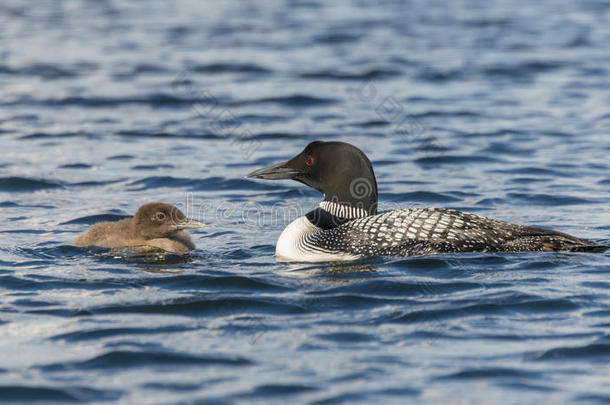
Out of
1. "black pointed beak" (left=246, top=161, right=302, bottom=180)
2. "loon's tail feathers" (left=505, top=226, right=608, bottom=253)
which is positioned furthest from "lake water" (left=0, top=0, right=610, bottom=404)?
"black pointed beak" (left=246, top=161, right=302, bottom=180)

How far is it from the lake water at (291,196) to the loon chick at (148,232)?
165 millimetres

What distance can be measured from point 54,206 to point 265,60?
8.12 meters

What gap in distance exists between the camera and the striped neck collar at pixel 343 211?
6.86 metres

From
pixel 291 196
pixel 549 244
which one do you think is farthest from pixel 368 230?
→ pixel 291 196

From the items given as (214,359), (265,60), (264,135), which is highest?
(265,60)

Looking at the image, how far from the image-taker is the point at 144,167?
33.2ft

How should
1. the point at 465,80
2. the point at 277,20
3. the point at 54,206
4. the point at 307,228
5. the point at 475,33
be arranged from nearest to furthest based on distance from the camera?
the point at 307,228 → the point at 54,206 → the point at 465,80 → the point at 475,33 → the point at 277,20

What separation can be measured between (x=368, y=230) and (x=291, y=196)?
2.74 m

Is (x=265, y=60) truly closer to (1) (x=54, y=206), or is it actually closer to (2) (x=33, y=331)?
(1) (x=54, y=206)

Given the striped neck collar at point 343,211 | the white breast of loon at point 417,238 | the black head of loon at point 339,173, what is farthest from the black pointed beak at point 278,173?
the white breast of loon at point 417,238

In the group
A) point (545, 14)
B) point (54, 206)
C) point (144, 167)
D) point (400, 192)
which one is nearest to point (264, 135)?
point (144, 167)

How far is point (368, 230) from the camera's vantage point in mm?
6496

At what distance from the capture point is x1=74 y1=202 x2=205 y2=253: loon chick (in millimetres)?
6918

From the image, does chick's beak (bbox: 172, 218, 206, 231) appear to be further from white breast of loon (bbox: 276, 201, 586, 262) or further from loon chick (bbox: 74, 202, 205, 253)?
white breast of loon (bbox: 276, 201, 586, 262)
